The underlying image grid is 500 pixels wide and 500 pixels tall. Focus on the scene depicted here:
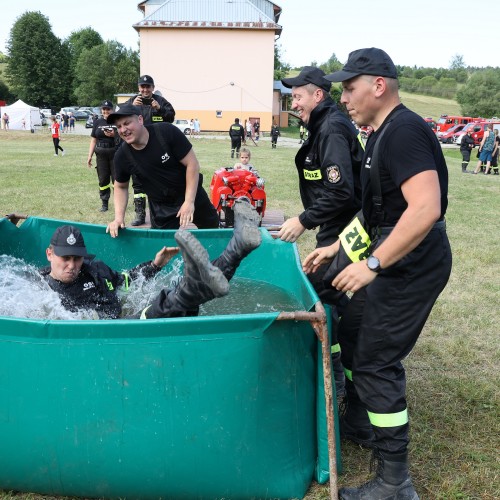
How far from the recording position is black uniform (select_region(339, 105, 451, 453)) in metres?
2.37

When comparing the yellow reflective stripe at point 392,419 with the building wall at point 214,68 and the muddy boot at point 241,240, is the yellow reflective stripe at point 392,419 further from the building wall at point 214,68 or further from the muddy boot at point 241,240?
the building wall at point 214,68

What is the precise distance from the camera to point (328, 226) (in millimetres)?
3764

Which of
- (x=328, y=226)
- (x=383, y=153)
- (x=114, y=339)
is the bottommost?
(x=114, y=339)

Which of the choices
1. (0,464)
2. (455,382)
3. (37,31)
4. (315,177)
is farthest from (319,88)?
(37,31)

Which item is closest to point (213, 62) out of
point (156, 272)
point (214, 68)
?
point (214, 68)

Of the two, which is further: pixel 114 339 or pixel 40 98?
pixel 40 98

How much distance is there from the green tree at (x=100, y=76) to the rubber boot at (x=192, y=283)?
65.6m

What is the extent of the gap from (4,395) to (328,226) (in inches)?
86.4

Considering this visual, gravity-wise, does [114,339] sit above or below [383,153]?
below

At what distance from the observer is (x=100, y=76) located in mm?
67250

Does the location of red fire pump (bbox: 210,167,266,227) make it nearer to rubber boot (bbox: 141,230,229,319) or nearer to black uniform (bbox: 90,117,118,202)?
black uniform (bbox: 90,117,118,202)

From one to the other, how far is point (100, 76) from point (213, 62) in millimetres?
29495

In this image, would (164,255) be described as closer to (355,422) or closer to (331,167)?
(331,167)

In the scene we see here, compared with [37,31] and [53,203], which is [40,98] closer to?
[37,31]
